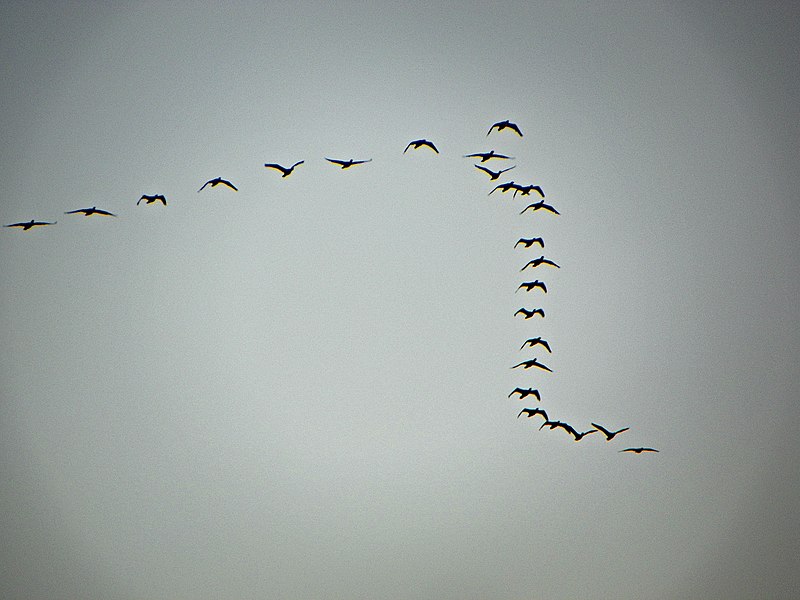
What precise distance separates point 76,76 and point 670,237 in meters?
7.72

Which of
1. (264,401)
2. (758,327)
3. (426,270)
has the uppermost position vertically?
(426,270)

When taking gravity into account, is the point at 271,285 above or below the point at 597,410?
above

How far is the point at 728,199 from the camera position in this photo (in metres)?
9.34

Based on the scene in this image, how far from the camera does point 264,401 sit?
35.4ft

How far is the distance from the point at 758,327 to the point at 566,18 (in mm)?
4590

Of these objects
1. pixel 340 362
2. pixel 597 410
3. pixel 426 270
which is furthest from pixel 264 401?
pixel 597 410

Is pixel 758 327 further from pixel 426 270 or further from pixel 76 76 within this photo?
pixel 76 76

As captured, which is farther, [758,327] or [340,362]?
[340,362]

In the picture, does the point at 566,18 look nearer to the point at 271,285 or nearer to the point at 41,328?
the point at 271,285

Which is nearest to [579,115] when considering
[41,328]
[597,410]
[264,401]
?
[597,410]

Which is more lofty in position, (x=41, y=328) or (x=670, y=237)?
(x=670, y=237)

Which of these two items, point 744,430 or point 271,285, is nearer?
point 744,430

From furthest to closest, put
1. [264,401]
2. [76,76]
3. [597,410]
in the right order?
[264,401], [597,410], [76,76]

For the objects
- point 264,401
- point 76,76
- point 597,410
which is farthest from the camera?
point 264,401
